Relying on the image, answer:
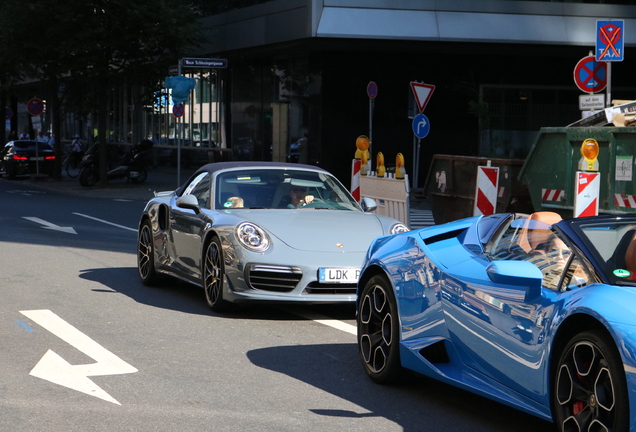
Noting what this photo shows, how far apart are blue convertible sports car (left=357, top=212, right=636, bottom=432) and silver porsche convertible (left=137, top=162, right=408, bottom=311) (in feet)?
6.50

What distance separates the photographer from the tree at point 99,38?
1202 inches

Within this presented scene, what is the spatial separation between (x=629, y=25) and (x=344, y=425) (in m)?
27.8

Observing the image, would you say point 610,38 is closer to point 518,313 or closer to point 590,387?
point 518,313

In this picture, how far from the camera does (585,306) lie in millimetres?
4215

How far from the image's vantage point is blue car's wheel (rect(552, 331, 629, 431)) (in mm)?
3990

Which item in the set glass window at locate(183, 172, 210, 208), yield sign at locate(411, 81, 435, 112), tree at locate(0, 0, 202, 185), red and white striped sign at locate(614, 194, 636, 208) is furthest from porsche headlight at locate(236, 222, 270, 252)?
tree at locate(0, 0, 202, 185)

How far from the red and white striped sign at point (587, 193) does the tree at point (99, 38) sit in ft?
67.7

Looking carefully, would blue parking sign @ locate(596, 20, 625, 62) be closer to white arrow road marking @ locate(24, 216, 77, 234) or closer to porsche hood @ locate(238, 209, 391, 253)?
porsche hood @ locate(238, 209, 391, 253)

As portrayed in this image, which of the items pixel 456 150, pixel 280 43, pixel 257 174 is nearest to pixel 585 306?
pixel 257 174

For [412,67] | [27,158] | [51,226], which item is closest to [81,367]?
[51,226]

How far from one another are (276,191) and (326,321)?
1646 mm

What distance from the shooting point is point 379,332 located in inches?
244

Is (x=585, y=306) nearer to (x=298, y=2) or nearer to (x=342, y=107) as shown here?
(x=298, y=2)

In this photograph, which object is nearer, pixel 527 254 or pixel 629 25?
pixel 527 254
